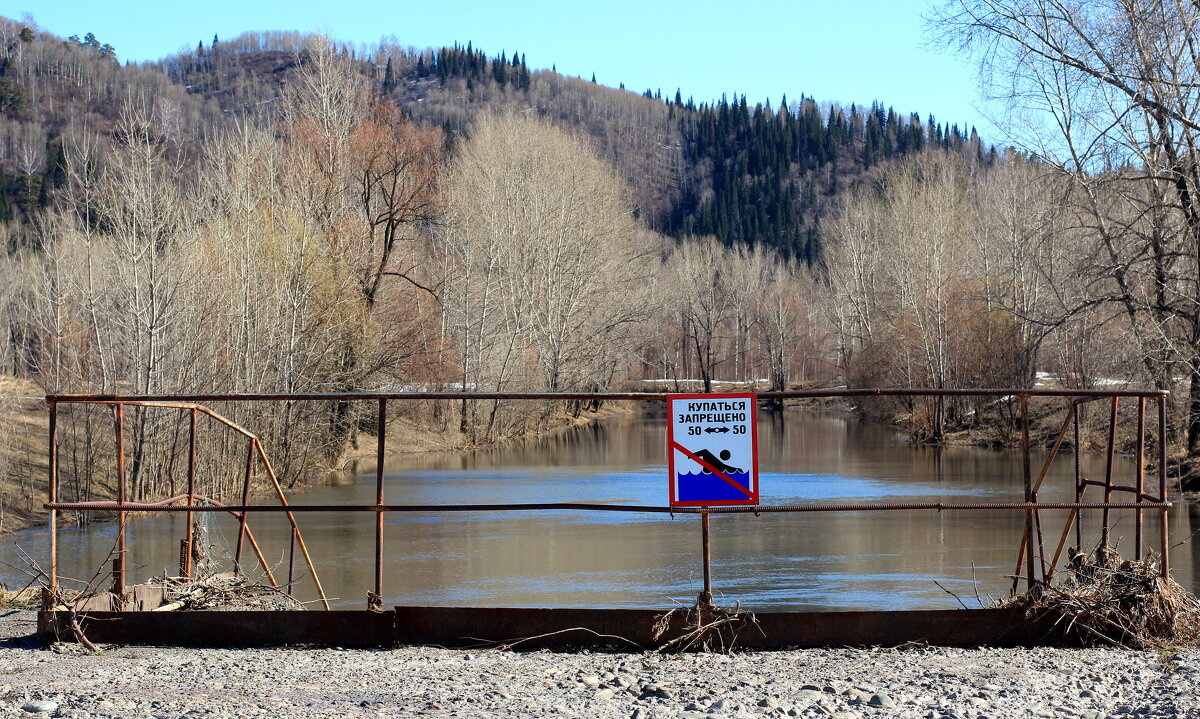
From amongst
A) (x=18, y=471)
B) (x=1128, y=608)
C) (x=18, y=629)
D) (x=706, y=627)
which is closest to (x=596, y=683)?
(x=706, y=627)

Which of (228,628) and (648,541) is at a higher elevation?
(228,628)

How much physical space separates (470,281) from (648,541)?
81.7ft

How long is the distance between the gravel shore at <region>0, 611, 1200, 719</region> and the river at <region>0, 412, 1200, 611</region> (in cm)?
241

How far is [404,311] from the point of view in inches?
1361

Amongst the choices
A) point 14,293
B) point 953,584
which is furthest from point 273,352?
point 14,293

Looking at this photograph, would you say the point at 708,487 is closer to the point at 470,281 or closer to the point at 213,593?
the point at 213,593

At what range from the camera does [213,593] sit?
320 inches

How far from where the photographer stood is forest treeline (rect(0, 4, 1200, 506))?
23016 millimetres

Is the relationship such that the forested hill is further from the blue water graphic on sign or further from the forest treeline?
the blue water graphic on sign

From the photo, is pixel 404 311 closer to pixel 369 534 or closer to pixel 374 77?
pixel 369 534

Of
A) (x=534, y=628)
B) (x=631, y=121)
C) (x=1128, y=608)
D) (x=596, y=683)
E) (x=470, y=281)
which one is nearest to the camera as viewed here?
(x=596, y=683)

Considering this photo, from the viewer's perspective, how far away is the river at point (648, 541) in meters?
13.8

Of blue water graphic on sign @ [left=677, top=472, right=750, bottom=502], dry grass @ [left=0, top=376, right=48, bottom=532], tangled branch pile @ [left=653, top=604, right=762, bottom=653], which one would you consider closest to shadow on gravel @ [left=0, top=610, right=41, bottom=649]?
tangled branch pile @ [left=653, top=604, right=762, bottom=653]

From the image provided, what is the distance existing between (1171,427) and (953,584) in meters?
14.2
